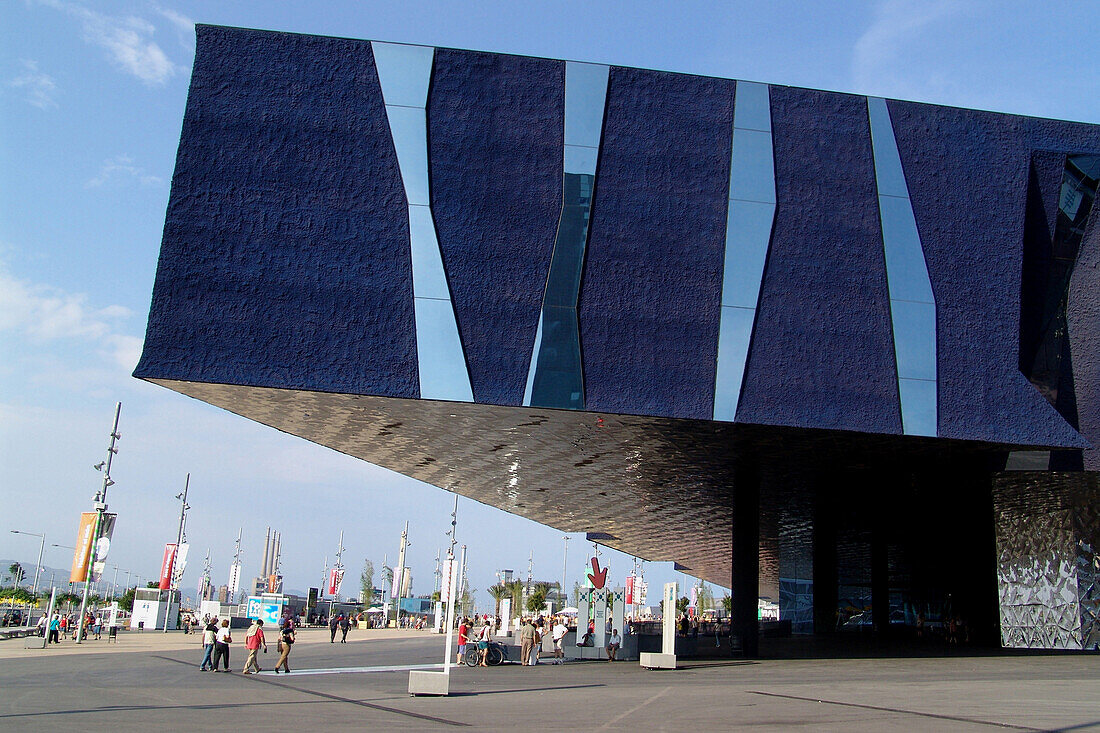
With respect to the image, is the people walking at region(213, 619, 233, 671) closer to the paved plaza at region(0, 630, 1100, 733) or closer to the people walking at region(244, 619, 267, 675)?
the paved plaza at region(0, 630, 1100, 733)

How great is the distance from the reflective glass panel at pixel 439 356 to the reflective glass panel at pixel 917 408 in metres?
11.1

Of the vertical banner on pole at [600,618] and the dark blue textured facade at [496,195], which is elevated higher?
the dark blue textured facade at [496,195]

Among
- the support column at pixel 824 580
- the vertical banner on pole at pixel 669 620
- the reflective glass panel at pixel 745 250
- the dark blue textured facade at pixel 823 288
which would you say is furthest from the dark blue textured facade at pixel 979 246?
the support column at pixel 824 580

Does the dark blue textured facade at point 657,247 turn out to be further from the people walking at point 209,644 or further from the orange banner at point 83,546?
the orange banner at point 83,546

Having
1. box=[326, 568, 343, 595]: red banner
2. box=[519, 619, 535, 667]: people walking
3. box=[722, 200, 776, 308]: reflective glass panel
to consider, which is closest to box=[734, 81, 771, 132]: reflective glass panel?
box=[722, 200, 776, 308]: reflective glass panel

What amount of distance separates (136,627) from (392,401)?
151 ft

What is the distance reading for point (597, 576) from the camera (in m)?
32.8

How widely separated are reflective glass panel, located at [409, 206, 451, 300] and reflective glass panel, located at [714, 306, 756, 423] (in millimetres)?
7057

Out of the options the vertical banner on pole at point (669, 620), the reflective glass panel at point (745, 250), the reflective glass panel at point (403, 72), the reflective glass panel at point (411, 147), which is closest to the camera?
the reflective glass panel at point (411, 147)

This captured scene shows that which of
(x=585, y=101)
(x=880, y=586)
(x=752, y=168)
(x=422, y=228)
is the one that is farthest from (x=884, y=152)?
(x=880, y=586)

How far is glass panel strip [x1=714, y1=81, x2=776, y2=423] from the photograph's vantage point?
877 inches

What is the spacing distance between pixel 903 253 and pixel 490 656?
16.3 metres

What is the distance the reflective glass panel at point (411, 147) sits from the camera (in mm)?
22516

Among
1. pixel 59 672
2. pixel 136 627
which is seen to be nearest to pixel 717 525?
pixel 59 672
